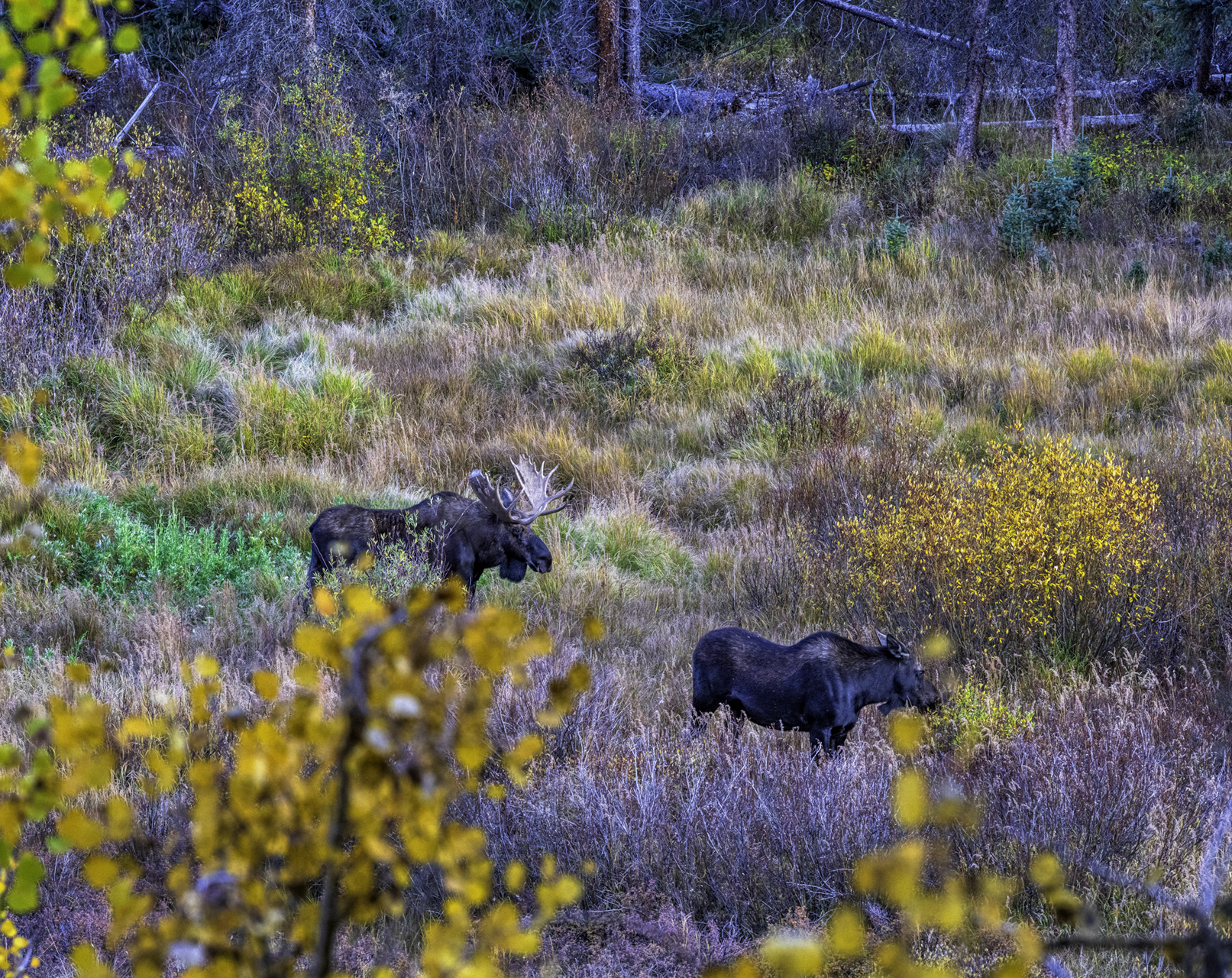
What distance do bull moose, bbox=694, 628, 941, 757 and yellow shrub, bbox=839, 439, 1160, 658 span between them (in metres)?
0.87

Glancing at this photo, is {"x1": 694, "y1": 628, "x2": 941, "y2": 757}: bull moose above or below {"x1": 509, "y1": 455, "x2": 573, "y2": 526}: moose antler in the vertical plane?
below

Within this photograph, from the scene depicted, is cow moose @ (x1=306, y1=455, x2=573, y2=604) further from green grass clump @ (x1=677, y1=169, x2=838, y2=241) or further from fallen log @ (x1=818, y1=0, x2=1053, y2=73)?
fallen log @ (x1=818, y1=0, x2=1053, y2=73)

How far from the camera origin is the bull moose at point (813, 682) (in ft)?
14.1

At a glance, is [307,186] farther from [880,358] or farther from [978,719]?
[978,719]

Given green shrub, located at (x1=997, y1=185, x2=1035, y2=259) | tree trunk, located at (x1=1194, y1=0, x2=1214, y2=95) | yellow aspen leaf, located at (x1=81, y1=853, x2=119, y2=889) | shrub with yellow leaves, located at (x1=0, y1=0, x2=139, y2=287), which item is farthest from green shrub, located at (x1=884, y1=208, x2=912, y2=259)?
yellow aspen leaf, located at (x1=81, y1=853, x2=119, y2=889)

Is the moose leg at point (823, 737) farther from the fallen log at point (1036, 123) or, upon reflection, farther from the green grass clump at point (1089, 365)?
the fallen log at point (1036, 123)

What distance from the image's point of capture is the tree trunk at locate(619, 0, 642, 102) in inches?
698

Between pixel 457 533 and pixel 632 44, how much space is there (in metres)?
14.3

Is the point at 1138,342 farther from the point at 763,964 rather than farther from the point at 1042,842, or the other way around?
the point at 763,964

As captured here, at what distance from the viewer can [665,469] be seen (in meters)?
8.43

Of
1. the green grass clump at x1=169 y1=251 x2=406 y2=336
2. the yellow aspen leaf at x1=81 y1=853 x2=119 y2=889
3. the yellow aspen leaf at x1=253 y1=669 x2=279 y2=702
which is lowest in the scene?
the green grass clump at x1=169 y1=251 x2=406 y2=336

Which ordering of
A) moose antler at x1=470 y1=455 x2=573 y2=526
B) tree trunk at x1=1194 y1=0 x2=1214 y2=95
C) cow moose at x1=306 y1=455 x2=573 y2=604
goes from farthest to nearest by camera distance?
tree trunk at x1=1194 y1=0 x2=1214 y2=95 → moose antler at x1=470 y1=455 x2=573 y2=526 → cow moose at x1=306 y1=455 x2=573 y2=604

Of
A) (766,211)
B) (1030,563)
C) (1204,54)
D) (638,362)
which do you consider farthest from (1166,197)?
(1030,563)

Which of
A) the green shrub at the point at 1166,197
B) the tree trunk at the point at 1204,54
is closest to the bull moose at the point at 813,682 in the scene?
the green shrub at the point at 1166,197
